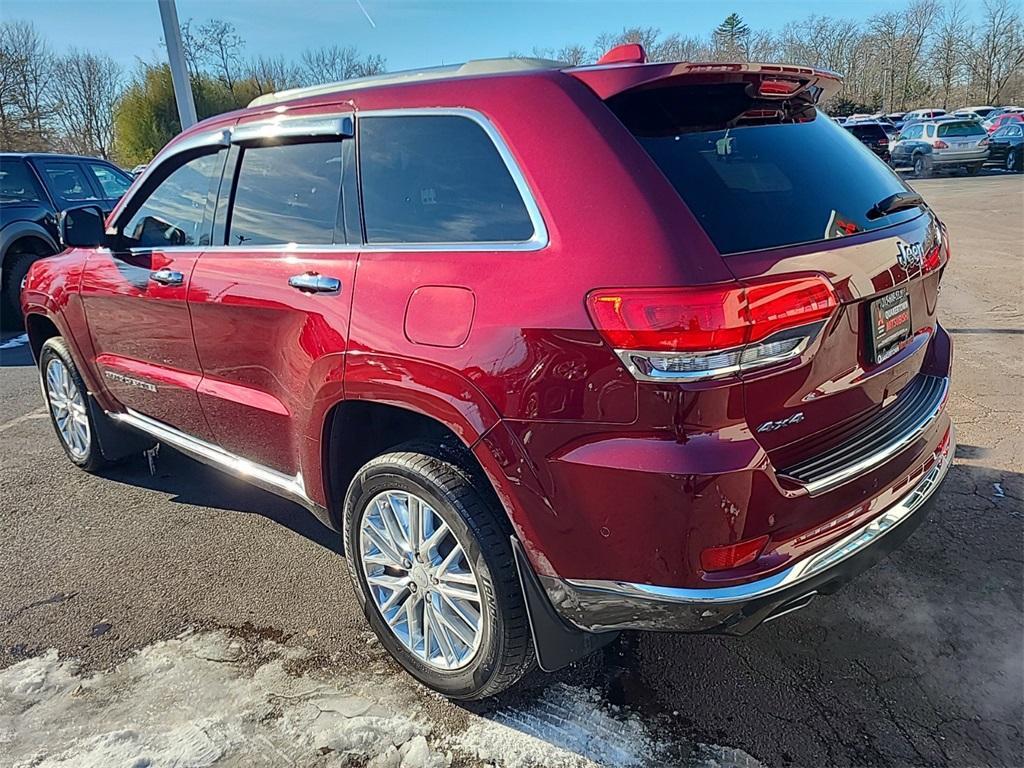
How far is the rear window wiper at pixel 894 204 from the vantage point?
7.32ft

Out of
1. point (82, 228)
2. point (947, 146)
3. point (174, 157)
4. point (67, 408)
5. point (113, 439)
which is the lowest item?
point (113, 439)

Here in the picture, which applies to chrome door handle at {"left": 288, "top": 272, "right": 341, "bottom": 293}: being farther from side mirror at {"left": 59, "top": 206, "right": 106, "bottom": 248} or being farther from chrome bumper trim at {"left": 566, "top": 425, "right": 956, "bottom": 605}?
side mirror at {"left": 59, "top": 206, "right": 106, "bottom": 248}

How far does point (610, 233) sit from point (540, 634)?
44.7 inches

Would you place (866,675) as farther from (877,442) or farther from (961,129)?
(961,129)

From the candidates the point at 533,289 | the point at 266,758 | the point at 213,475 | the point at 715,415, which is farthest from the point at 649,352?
the point at 213,475

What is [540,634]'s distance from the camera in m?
2.10

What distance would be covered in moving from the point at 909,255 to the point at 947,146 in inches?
1026

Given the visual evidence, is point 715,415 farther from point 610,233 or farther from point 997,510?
point 997,510

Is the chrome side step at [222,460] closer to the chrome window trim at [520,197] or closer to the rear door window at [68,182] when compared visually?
the chrome window trim at [520,197]

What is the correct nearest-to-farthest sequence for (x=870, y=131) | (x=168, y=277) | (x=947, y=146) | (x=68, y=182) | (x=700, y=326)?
Answer: (x=700, y=326) → (x=168, y=277) → (x=68, y=182) → (x=947, y=146) → (x=870, y=131)

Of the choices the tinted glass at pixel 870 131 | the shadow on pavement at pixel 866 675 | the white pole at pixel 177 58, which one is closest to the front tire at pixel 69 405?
the shadow on pavement at pixel 866 675

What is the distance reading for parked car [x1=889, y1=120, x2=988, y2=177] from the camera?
2353 centimetres

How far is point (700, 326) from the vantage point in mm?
1703

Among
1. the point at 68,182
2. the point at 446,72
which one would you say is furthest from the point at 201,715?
the point at 68,182
